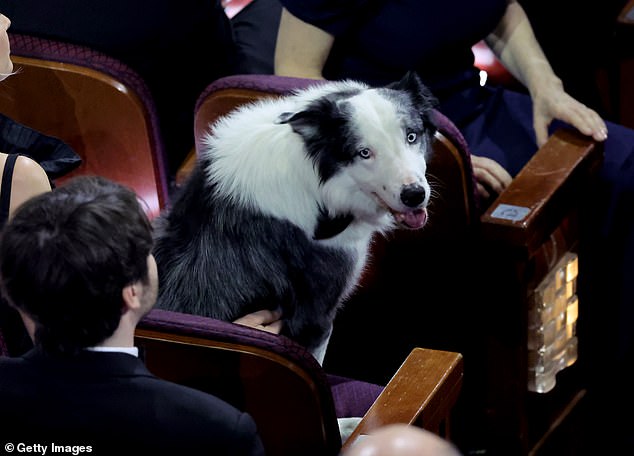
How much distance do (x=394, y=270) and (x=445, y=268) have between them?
0.10m

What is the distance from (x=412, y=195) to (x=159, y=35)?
884 mm

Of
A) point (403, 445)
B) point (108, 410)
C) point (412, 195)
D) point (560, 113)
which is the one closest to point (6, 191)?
point (108, 410)

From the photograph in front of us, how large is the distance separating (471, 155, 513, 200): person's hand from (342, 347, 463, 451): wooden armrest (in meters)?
0.61

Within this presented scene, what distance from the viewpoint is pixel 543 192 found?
2.04 m

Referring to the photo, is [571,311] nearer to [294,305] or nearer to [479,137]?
[479,137]

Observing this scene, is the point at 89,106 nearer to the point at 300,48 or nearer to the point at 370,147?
the point at 300,48

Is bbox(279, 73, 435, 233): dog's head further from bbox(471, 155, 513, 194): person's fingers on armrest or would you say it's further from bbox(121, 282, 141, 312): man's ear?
bbox(121, 282, 141, 312): man's ear

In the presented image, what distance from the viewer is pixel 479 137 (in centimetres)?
245

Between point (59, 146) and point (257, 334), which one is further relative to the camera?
point (59, 146)

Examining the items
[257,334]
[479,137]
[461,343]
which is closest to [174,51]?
[479,137]

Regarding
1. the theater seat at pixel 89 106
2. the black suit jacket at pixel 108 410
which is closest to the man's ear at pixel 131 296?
the black suit jacket at pixel 108 410

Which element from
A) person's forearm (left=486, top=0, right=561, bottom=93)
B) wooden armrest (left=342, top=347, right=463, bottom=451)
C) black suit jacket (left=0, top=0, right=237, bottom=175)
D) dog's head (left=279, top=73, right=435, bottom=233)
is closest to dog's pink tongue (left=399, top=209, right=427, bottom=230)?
dog's head (left=279, top=73, right=435, bottom=233)

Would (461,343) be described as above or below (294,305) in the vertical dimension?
below

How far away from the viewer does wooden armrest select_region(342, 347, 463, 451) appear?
1573 millimetres
